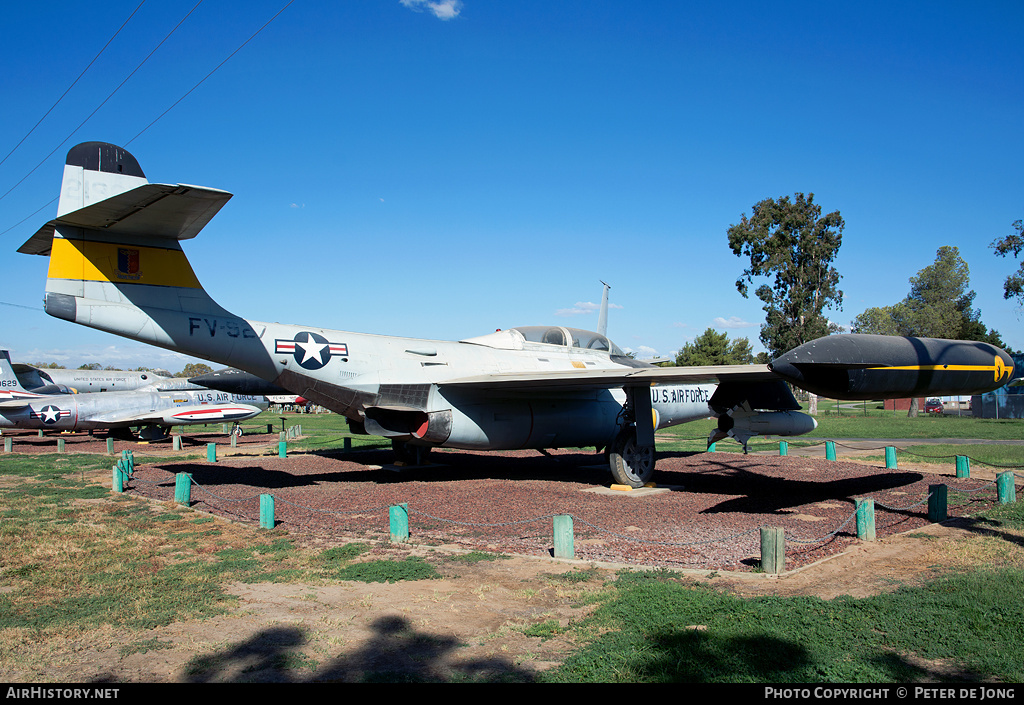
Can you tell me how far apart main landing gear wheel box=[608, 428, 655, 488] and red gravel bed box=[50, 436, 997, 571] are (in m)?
0.58

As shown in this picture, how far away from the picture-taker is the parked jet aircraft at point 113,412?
1007 inches

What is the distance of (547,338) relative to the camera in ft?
51.4

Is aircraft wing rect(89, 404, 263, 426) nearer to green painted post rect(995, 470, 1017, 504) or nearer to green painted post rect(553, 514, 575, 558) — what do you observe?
green painted post rect(553, 514, 575, 558)

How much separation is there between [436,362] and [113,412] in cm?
2097

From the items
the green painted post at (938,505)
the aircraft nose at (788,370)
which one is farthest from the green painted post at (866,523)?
the aircraft nose at (788,370)

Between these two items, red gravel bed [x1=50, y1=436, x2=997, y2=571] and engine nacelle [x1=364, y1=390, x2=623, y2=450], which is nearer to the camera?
red gravel bed [x1=50, y1=436, x2=997, y2=571]

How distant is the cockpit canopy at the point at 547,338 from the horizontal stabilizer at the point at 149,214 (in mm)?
7156


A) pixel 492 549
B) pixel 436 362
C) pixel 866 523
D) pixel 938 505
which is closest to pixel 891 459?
pixel 938 505

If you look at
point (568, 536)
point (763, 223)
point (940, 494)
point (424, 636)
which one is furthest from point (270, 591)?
point (763, 223)

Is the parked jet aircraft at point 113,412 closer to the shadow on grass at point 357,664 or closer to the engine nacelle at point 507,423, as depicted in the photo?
the engine nacelle at point 507,423

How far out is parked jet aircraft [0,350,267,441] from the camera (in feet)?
83.9

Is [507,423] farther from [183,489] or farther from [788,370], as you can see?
[788,370]

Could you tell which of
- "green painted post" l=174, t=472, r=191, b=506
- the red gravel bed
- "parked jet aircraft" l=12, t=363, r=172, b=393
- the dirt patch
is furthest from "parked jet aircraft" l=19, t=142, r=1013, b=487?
"parked jet aircraft" l=12, t=363, r=172, b=393

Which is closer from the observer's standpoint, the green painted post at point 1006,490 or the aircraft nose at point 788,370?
the aircraft nose at point 788,370
